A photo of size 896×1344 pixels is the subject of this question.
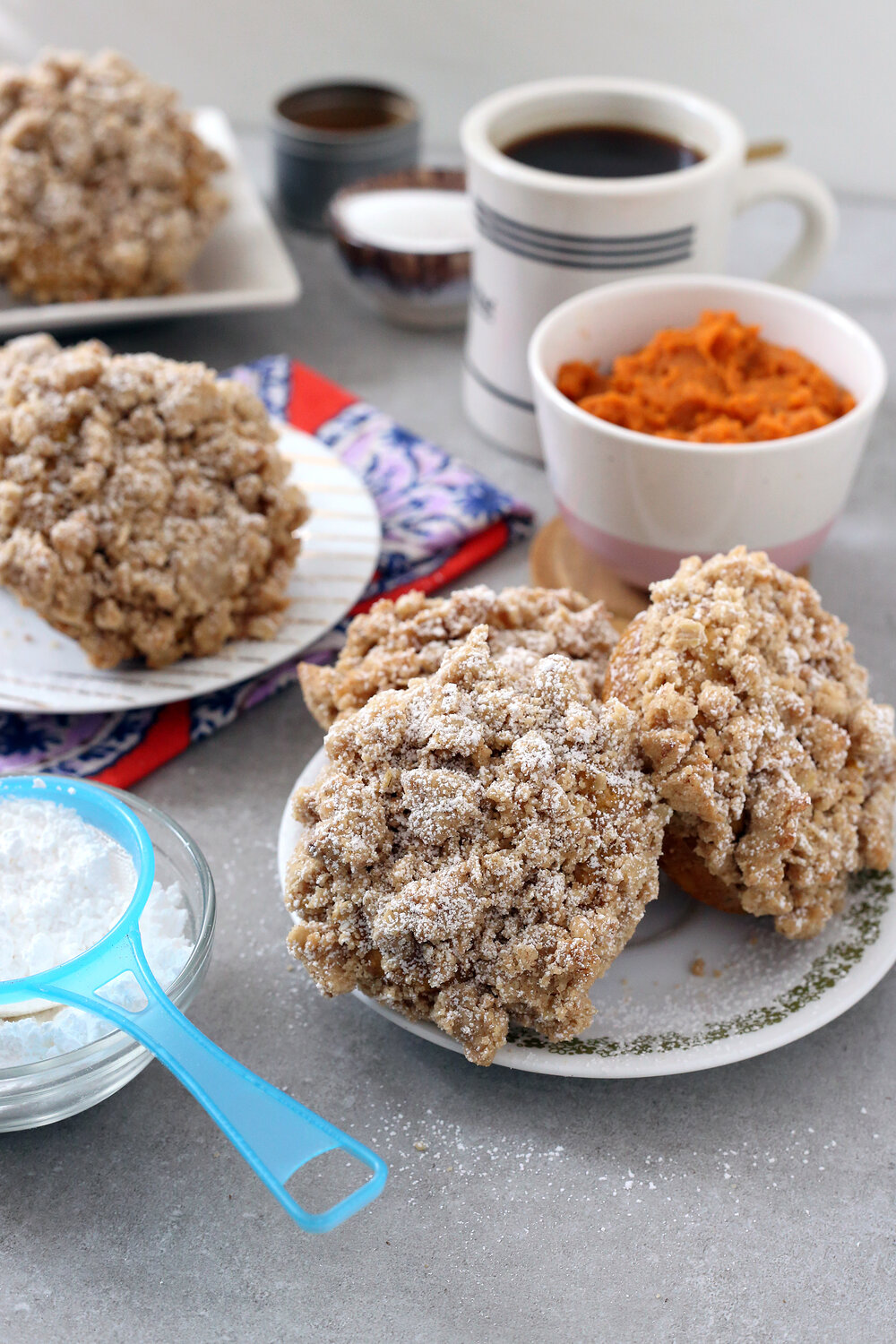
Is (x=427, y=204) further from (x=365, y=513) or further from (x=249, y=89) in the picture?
(x=249, y=89)

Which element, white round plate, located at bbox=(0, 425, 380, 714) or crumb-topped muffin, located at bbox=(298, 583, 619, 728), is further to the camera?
white round plate, located at bbox=(0, 425, 380, 714)

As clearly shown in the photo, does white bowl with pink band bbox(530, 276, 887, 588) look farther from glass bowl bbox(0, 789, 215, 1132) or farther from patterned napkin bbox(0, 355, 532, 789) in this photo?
glass bowl bbox(0, 789, 215, 1132)

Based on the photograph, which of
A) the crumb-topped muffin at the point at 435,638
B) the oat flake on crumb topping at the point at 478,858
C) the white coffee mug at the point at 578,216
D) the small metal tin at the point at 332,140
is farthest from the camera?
the small metal tin at the point at 332,140

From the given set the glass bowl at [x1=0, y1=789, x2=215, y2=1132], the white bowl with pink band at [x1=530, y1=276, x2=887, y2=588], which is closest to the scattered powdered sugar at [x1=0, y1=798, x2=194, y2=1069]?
the glass bowl at [x1=0, y1=789, x2=215, y2=1132]

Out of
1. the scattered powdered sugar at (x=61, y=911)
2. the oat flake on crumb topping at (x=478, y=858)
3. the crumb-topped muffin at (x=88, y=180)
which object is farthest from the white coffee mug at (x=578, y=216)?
the scattered powdered sugar at (x=61, y=911)

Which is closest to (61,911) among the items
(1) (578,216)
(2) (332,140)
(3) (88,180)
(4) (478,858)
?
(4) (478,858)

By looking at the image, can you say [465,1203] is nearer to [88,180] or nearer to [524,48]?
[88,180]

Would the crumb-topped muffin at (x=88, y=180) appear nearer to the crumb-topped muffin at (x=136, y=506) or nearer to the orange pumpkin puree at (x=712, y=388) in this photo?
the crumb-topped muffin at (x=136, y=506)
